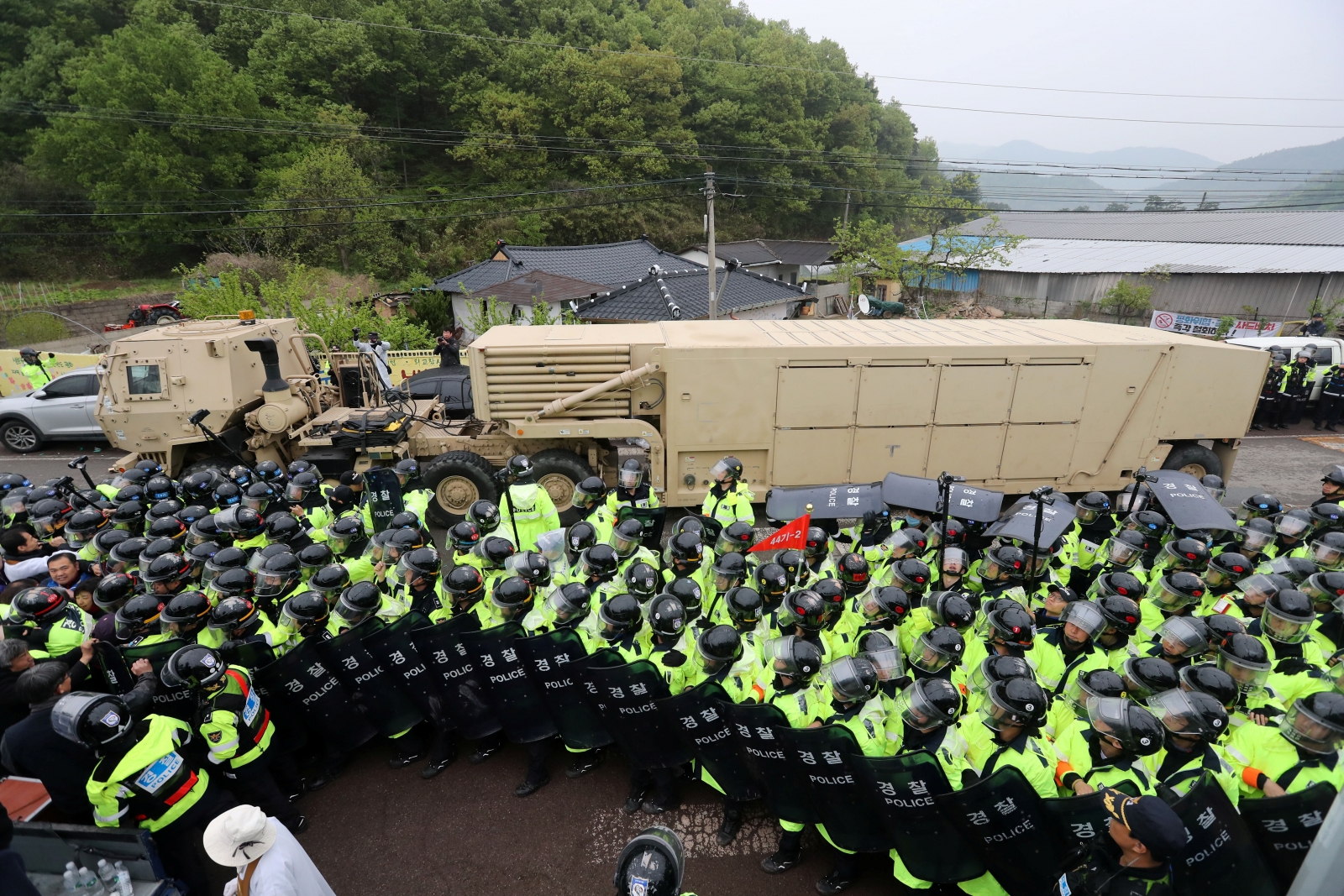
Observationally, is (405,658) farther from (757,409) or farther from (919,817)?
(757,409)

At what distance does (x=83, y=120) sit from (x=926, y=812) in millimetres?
40392

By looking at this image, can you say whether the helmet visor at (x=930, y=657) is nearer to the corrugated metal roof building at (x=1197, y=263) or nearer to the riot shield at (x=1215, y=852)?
the riot shield at (x=1215, y=852)

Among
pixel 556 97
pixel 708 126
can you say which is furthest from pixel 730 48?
pixel 556 97

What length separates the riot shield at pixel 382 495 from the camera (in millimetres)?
7117

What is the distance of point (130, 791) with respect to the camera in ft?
10.5

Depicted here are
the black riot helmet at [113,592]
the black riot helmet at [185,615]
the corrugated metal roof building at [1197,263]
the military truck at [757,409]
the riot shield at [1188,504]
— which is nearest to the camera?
the black riot helmet at [185,615]

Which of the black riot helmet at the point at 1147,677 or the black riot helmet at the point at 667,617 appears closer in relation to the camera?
the black riot helmet at the point at 1147,677

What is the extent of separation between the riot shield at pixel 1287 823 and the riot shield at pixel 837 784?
170 centimetres

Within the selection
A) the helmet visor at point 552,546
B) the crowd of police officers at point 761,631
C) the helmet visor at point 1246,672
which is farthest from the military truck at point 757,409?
the helmet visor at point 1246,672

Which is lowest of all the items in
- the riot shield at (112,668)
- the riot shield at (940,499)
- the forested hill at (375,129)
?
the riot shield at (112,668)

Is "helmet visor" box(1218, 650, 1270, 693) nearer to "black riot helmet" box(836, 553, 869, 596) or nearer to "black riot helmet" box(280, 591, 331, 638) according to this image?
"black riot helmet" box(836, 553, 869, 596)

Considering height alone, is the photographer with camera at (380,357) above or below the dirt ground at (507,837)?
above

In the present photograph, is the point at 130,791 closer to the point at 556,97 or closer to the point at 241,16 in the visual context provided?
the point at 556,97

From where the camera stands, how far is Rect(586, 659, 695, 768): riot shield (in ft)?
13.2
